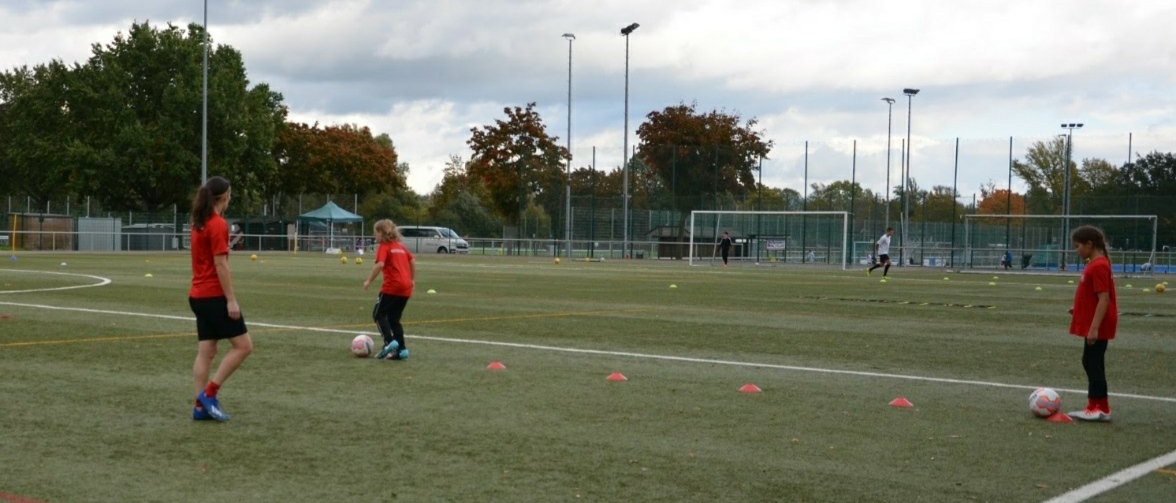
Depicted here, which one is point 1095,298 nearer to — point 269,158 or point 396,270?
point 396,270

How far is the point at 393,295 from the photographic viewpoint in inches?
500

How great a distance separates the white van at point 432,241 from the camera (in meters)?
72.3

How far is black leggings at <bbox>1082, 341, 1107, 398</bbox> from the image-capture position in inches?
361

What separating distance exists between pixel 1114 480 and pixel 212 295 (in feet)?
18.5

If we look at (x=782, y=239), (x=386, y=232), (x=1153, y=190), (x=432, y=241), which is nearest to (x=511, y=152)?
(x=432, y=241)

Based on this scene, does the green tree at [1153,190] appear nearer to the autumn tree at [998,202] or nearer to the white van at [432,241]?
the autumn tree at [998,202]

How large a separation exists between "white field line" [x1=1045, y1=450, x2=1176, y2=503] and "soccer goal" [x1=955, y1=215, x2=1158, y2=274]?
45093 mm

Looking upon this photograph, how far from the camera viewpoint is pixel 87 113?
230 ft

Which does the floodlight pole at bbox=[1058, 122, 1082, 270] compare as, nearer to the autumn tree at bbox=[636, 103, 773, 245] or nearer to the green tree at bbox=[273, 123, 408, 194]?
the autumn tree at bbox=[636, 103, 773, 245]

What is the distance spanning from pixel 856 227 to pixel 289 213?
57.8 meters

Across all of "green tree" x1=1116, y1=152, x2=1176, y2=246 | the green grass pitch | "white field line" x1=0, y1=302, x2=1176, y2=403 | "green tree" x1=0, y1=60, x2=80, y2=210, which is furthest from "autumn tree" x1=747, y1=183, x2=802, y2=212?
"white field line" x1=0, y1=302, x2=1176, y2=403

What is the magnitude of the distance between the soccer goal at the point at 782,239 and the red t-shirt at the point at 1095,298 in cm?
5057

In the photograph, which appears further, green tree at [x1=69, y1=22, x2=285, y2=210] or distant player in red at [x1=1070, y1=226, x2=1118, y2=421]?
green tree at [x1=69, y1=22, x2=285, y2=210]

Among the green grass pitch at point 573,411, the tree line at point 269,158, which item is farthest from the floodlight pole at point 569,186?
the green grass pitch at point 573,411
